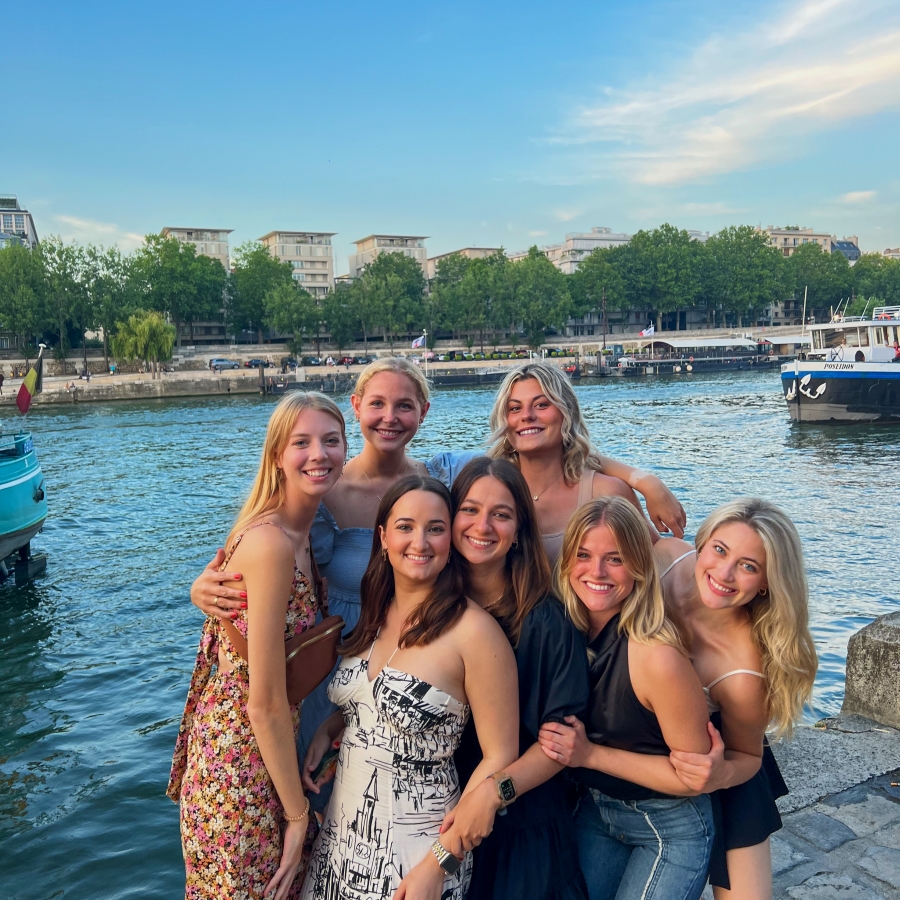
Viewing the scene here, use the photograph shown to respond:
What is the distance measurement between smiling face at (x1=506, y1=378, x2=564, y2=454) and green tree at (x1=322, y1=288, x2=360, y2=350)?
76.3 m

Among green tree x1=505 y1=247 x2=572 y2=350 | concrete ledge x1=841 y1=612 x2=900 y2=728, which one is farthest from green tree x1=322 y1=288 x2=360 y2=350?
concrete ledge x1=841 y1=612 x2=900 y2=728

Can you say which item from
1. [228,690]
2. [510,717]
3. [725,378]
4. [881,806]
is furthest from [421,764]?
[725,378]

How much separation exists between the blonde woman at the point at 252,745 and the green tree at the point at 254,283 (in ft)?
264

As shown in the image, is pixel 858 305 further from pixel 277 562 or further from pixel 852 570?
pixel 277 562

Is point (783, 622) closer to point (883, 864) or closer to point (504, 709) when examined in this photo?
point (504, 709)

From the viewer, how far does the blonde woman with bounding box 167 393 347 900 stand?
2139 mm

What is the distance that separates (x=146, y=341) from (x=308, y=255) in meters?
52.8

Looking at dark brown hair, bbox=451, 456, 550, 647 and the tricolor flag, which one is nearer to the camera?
dark brown hair, bbox=451, 456, 550, 647

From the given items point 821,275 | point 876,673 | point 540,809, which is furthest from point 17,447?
point 821,275

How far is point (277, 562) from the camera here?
7.04ft

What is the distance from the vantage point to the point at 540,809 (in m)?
2.19

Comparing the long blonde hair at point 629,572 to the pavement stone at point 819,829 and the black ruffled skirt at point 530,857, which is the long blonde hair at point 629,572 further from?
the pavement stone at point 819,829

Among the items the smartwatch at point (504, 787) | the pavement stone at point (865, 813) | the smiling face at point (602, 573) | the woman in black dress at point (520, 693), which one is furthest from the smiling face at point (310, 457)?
the pavement stone at point (865, 813)

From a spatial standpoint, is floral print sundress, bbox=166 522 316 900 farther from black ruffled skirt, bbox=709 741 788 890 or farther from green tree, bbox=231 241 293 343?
green tree, bbox=231 241 293 343
